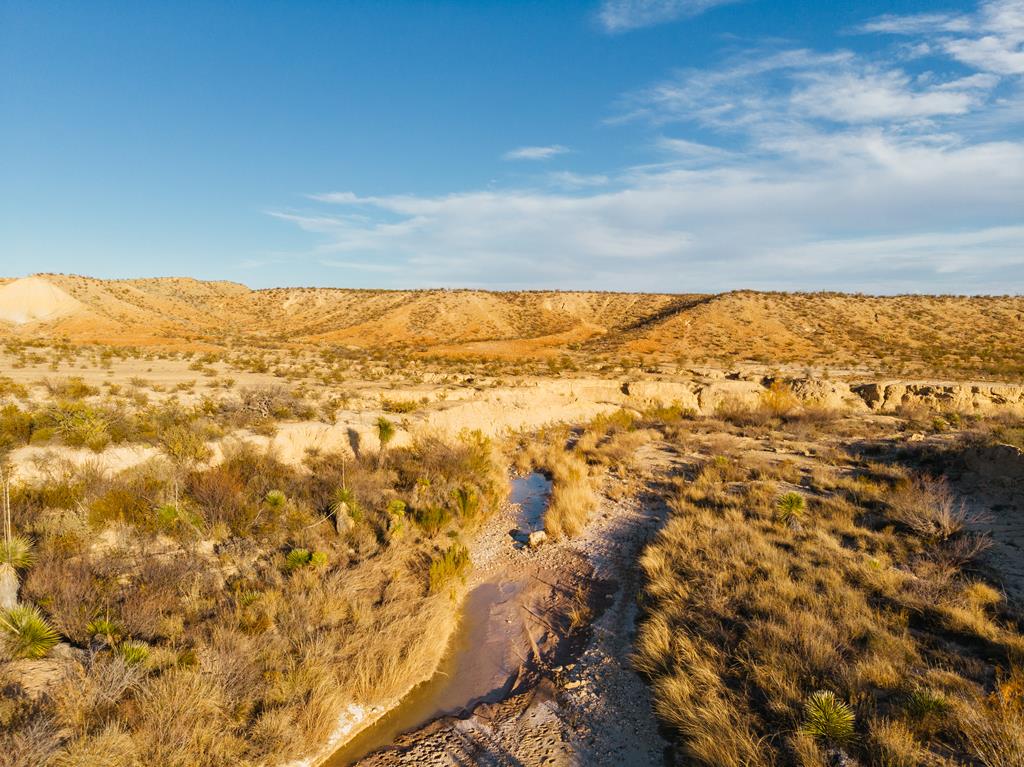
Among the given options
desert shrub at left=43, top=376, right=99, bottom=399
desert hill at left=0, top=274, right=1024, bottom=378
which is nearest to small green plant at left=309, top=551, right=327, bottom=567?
desert shrub at left=43, top=376, right=99, bottom=399

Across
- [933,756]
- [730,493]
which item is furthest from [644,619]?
[730,493]

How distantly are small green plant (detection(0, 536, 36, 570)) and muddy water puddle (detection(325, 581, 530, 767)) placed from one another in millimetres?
4809

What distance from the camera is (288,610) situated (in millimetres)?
6934

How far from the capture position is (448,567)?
8.60 m

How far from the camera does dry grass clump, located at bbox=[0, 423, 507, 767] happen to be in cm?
479

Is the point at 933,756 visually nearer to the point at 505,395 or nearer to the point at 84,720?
the point at 84,720

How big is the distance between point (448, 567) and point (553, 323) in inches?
2257

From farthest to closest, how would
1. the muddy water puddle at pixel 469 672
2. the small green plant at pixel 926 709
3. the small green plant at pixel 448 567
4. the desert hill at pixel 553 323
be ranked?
the desert hill at pixel 553 323 → the small green plant at pixel 448 567 → the muddy water puddle at pixel 469 672 → the small green plant at pixel 926 709

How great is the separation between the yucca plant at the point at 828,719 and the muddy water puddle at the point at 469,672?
3447 mm

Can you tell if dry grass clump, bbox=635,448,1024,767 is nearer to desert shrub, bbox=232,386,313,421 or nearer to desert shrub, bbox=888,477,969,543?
desert shrub, bbox=888,477,969,543

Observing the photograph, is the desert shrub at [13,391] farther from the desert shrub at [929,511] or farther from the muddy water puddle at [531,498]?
the desert shrub at [929,511]

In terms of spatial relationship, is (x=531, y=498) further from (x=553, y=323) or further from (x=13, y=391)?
(x=553, y=323)

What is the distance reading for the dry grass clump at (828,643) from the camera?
4684mm

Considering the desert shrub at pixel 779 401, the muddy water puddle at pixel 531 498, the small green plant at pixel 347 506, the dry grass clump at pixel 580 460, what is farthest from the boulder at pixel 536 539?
the desert shrub at pixel 779 401
